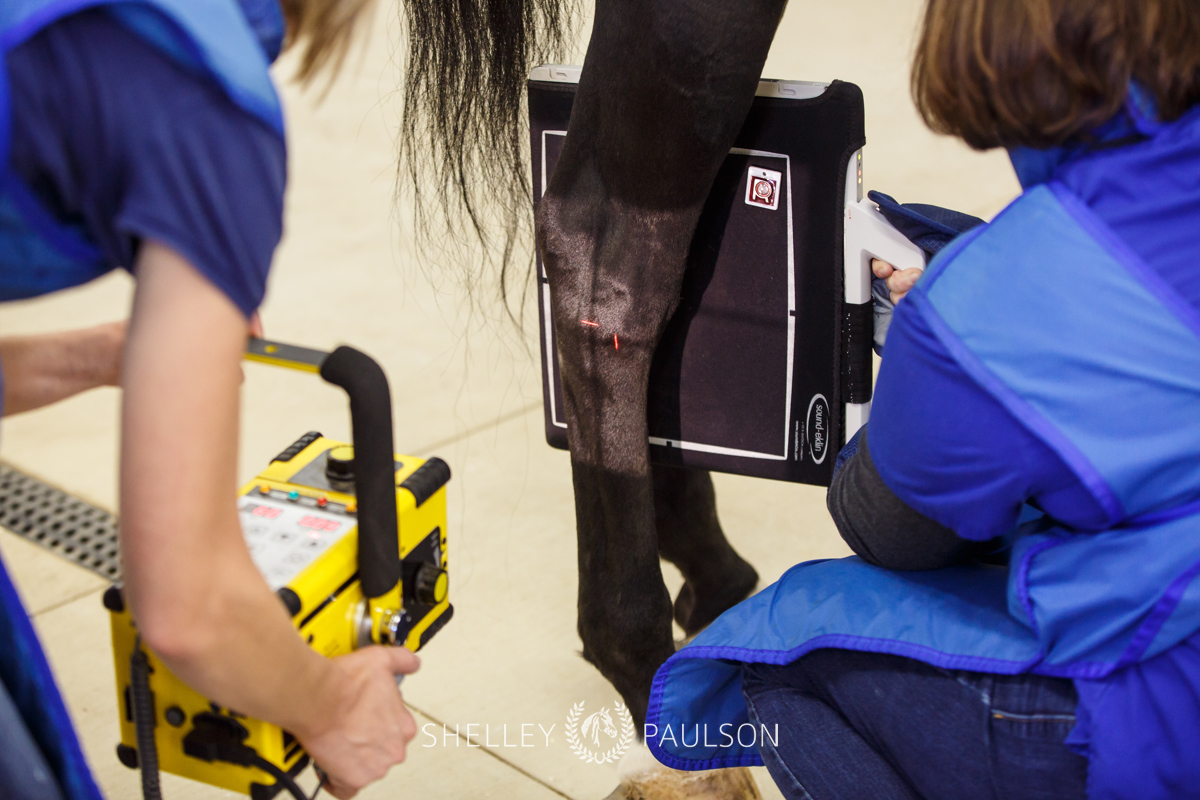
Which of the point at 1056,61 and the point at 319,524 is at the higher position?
the point at 1056,61

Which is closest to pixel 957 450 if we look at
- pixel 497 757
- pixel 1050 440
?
pixel 1050 440

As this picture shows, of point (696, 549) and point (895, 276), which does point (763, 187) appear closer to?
point (895, 276)

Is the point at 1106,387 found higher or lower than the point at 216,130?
lower

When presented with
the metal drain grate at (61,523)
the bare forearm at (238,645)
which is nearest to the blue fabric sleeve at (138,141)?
the bare forearm at (238,645)

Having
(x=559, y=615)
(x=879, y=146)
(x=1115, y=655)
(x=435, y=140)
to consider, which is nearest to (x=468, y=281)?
(x=435, y=140)

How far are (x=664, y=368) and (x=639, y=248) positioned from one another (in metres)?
0.21

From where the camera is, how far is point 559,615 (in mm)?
1549

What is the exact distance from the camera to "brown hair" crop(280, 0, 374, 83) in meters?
0.55

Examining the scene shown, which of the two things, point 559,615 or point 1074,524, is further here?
point 559,615

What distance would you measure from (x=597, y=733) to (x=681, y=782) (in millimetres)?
194

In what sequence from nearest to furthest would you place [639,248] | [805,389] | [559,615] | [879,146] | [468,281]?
1. [639,248]
2. [805,389]
3. [468,281]
4. [559,615]
5. [879,146]

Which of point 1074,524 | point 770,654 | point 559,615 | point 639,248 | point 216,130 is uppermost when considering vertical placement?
point 216,130

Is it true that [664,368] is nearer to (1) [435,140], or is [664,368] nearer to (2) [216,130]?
(1) [435,140]

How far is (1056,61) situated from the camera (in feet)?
2.05
